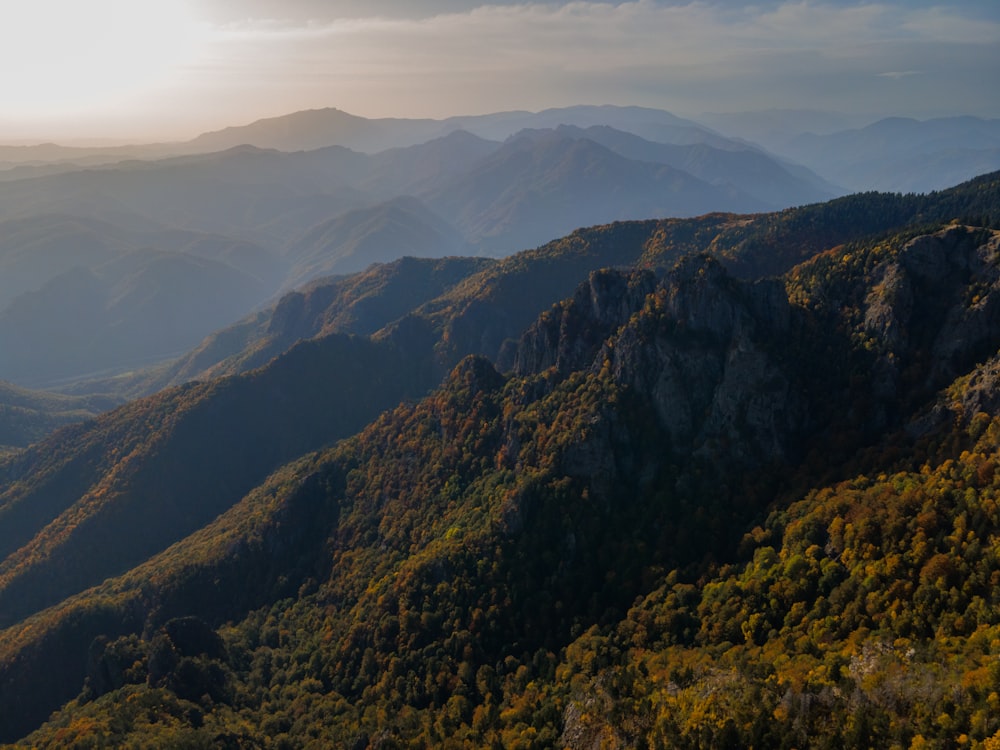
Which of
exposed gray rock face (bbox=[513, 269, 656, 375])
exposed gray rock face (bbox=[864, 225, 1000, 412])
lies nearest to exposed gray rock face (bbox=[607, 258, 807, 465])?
exposed gray rock face (bbox=[513, 269, 656, 375])

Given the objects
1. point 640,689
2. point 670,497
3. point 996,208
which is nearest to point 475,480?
point 670,497

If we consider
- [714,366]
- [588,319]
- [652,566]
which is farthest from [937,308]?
[588,319]

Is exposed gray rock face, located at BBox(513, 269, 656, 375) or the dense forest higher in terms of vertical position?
exposed gray rock face, located at BBox(513, 269, 656, 375)

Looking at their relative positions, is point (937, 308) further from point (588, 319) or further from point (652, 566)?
point (588, 319)

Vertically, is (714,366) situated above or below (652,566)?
above

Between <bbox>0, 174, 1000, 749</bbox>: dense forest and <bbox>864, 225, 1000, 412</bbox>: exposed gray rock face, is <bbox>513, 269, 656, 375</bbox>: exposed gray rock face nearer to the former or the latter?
<bbox>0, 174, 1000, 749</bbox>: dense forest

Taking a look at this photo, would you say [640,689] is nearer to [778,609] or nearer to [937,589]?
[778,609]

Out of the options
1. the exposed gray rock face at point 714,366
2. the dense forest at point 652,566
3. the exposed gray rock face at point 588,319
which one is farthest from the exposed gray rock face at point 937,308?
the exposed gray rock face at point 588,319

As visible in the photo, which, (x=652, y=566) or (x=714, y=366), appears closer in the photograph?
(x=652, y=566)

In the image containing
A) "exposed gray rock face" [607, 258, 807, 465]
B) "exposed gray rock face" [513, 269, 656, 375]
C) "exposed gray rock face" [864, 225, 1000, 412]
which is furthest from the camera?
"exposed gray rock face" [513, 269, 656, 375]
